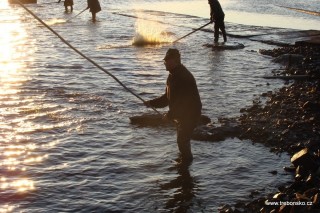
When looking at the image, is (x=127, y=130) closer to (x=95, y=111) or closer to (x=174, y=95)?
(x=95, y=111)

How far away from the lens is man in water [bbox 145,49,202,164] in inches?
295

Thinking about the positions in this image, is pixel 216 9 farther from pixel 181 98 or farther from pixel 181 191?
pixel 181 191

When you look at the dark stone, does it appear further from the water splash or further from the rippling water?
the water splash

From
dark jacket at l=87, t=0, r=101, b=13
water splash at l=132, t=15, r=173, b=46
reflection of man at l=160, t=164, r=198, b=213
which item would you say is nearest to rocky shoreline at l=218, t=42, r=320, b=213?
reflection of man at l=160, t=164, r=198, b=213

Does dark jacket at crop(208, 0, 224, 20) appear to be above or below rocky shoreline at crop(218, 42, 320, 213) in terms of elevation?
Result: above

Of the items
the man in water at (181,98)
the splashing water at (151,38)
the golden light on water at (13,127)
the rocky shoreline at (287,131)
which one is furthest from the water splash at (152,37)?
the man in water at (181,98)

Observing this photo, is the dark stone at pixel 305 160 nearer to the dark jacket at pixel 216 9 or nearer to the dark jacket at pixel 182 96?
the dark jacket at pixel 182 96

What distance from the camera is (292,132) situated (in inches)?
398

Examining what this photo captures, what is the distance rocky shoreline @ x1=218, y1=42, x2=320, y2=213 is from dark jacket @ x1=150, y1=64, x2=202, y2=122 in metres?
1.78

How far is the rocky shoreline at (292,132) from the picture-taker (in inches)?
271

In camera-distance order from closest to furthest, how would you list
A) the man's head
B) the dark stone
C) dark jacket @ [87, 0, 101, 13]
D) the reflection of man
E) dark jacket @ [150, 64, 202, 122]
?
the reflection of man → the man's head → dark jacket @ [150, 64, 202, 122] → the dark stone → dark jacket @ [87, 0, 101, 13]

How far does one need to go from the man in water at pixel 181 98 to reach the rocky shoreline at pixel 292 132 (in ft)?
5.53

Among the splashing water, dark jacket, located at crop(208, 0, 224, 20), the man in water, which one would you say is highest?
dark jacket, located at crop(208, 0, 224, 20)

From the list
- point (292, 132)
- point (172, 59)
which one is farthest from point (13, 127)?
point (292, 132)
